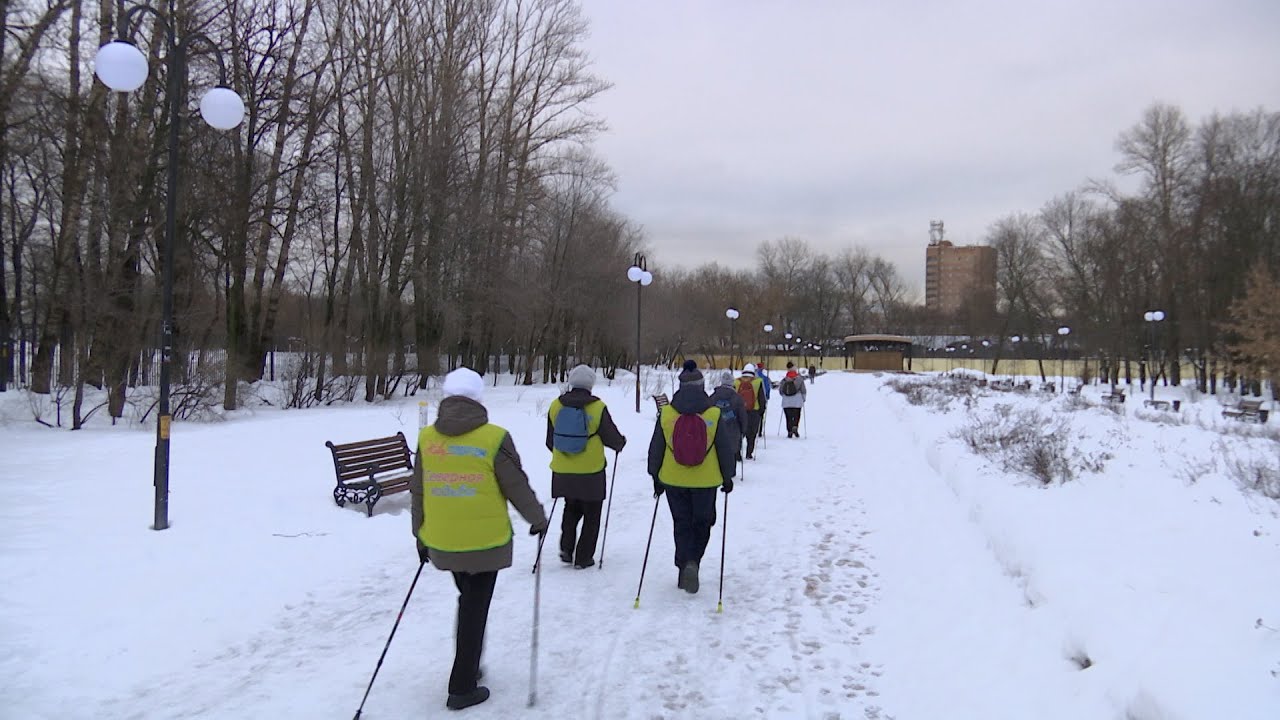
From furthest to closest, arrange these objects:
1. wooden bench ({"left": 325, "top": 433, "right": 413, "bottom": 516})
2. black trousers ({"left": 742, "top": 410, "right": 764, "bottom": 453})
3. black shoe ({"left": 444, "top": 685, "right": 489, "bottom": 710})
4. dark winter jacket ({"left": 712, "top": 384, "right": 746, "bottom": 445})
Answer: black trousers ({"left": 742, "top": 410, "right": 764, "bottom": 453})
dark winter jacket ({"left": 712, "top": 384, "right": 746, "bottom": 445})
wooden bench ({"left": 325, "top": 433, "right": 413, "bottom": 516})
black shoe ({"left": 444, "top": 685, "right": 489, "bottom": 710})

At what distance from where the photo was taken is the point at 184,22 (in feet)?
44.6

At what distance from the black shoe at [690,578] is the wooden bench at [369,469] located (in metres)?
3.69

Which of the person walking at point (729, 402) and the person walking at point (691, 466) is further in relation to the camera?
the person walking at point (729, 402)

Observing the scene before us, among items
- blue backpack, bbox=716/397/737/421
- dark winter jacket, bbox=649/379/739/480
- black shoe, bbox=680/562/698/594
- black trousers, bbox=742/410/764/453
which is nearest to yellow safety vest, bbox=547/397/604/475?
dark winter jacket, bbox=649/379/739/480

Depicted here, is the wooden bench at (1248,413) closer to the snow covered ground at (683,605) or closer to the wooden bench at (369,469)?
the snow covered ground at (683,605)

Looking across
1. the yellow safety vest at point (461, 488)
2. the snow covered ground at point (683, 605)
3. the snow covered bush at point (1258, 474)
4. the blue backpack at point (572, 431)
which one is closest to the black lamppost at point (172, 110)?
the snow covered ground at point (683, 605)

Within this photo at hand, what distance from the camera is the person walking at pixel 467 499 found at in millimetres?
3939

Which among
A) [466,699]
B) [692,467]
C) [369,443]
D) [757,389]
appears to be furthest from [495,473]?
[757,389]

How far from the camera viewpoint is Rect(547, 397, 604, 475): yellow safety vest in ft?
21.6

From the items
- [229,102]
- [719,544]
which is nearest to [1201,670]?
[719,544]

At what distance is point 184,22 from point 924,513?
15.3 metres

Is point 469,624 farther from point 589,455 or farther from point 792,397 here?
point 792,397

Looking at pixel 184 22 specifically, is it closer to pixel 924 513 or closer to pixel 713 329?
pixel 924 513

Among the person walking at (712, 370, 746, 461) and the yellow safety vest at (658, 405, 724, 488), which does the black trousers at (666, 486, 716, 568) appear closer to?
the yellow safety vest at (658, 405, 724, 488)
